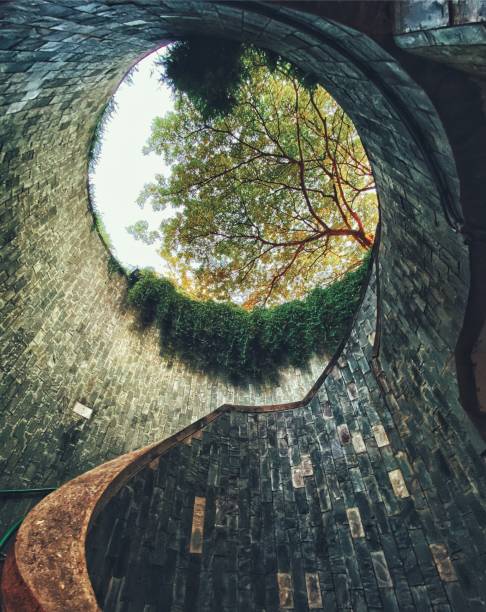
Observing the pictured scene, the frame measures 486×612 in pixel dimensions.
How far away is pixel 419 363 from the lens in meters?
3.78

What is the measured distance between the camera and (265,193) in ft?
33.0

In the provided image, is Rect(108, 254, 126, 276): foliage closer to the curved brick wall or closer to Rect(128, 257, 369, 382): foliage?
the curved brick wall

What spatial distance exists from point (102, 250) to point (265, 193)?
491cm

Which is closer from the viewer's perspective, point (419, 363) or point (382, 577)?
point (382, 577)

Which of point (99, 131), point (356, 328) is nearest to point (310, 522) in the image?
point (356, 328)

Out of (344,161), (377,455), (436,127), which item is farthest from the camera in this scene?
(344,161)

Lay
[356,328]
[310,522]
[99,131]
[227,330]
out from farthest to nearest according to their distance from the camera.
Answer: [227,330] < [99,131] < [356,328] < [310,522]

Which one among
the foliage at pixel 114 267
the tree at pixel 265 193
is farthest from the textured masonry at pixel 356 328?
the tree at pixel 265 193

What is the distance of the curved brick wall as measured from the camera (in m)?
2.83

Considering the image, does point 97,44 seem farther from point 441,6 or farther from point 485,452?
point 485,452

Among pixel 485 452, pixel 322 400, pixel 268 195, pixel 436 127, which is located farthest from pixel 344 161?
pixel 485 452

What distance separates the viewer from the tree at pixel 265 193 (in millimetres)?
9000

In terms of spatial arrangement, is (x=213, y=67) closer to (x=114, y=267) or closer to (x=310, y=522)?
(x=114, y=267)

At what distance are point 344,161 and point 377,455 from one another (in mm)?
8102
